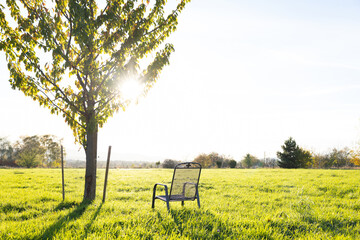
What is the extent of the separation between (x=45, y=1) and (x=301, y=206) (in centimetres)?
804

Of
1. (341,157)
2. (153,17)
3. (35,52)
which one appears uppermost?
(153,17)

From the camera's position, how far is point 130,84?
5.96 m

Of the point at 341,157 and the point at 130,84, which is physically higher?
the point at 130,84

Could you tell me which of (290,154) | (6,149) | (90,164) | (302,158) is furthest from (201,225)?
(6,149)

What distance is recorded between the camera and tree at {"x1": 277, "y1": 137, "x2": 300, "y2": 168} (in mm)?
33188

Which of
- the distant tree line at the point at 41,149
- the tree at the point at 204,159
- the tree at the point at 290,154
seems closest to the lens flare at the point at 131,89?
the tree at the point at 290,154

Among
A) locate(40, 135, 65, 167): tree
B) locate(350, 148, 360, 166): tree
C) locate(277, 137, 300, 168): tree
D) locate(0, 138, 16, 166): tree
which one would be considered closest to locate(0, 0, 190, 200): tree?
locate(277, 137, 300, 168): tree

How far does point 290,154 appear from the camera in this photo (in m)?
33.5

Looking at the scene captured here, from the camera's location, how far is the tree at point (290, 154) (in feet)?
109

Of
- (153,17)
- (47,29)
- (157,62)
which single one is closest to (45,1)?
(47,29)

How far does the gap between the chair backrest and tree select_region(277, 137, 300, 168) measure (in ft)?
108

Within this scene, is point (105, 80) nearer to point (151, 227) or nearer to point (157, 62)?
point (157, 62)

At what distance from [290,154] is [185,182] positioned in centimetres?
3348

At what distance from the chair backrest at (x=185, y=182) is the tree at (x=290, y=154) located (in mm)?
32963
